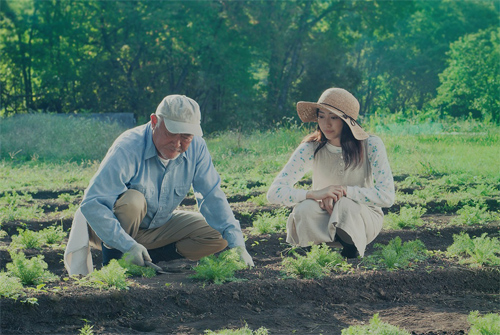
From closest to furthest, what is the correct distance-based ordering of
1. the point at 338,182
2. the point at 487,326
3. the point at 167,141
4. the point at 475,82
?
1. the point at 487,326
2. the point at 167,141
3. the point at 338,182
4. the point at 475,82

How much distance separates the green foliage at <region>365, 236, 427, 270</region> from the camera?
197 inches

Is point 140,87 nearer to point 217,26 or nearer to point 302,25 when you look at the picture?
point 217,26

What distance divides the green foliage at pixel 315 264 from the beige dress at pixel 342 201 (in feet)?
0.98

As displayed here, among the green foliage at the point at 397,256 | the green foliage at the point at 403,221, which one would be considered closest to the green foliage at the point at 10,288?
the green foliage at the point at 397,256

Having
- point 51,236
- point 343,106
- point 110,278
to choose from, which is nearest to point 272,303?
point 110,278

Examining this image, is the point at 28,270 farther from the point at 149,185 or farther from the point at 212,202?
the point at 212,202

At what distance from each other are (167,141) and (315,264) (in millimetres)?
1460

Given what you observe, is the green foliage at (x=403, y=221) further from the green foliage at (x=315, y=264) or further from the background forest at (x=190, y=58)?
the background forest at (x=190, y=58)

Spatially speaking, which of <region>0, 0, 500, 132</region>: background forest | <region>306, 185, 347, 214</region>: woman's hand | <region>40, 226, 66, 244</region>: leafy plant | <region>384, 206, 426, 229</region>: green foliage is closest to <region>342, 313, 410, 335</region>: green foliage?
<region>306, 185, 347, 214</region>: woman's hand

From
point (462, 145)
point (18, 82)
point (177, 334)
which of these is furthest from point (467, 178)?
point (18, 82)

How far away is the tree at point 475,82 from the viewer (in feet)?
78.9

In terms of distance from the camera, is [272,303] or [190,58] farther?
[190,58]

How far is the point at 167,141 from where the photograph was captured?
4.64 metres

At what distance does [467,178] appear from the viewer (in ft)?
35.0
